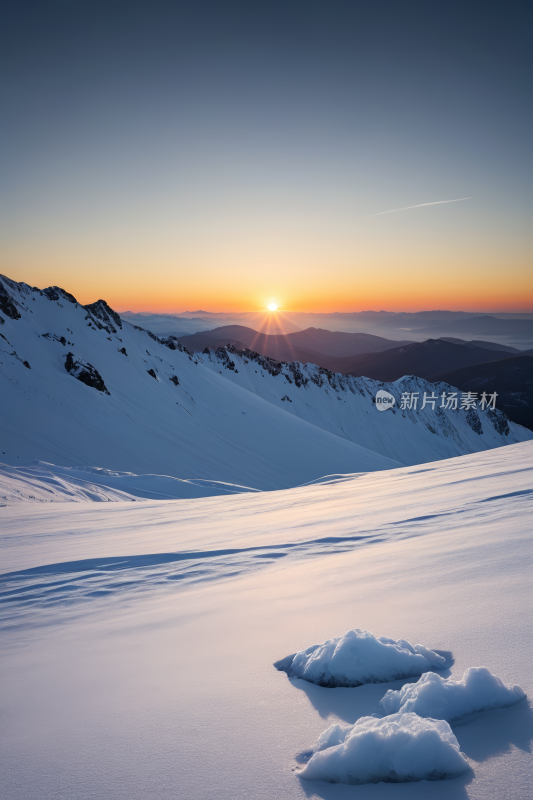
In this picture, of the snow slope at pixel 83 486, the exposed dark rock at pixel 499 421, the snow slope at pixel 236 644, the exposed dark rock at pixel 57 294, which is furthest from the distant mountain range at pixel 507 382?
the snow slope at pixel 236 644

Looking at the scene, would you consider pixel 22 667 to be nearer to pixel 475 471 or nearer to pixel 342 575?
pixel 342 575

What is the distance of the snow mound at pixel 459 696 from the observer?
150 cm

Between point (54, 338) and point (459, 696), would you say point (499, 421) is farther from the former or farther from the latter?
point (459, 696)

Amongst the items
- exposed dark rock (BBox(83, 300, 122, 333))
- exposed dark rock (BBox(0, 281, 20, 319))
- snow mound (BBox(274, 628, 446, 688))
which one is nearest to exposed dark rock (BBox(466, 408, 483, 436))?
exposed dark rock (BBox(83, 300, 122, 333))

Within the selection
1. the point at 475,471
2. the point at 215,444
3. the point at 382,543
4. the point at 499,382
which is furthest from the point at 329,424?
the point at 499,382

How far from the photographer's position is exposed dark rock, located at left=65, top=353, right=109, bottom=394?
91.6 feet

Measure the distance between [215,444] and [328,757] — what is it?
29097 mm

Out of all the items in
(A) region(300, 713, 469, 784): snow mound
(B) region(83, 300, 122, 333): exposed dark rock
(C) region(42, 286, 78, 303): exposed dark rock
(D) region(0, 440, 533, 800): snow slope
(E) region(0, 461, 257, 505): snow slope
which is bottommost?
(E) region(0, 461, 257, 505): snow slope

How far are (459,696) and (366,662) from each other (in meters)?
0.39

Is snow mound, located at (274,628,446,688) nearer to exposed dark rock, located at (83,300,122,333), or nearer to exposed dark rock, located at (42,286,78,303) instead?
exposed dark rock, located at (83,300,122,333)

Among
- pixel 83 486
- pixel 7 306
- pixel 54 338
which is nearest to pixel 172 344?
pixel 54 338

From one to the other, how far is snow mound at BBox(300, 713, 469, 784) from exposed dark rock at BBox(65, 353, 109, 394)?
94.7 feet

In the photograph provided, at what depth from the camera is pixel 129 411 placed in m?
28.4

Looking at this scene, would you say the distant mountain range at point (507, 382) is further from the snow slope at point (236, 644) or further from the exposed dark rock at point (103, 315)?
the snow slope at point (236, 644)
